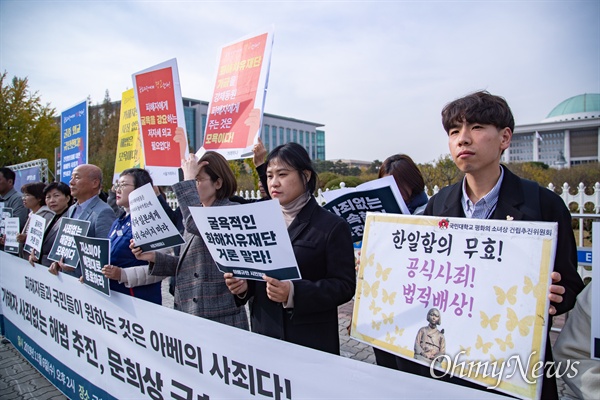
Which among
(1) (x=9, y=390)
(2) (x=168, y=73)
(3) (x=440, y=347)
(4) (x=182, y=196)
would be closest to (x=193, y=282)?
(4) (x=182, y=196)

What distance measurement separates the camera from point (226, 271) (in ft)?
6.64

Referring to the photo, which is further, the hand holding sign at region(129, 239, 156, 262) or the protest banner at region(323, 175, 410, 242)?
the hand holding sign at region(129, 239, 156, 262)

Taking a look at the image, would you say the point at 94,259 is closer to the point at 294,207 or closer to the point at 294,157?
the point at 294,207

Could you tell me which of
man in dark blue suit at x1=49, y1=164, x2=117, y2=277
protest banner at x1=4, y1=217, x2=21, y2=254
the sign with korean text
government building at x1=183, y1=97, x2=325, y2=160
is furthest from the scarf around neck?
government building at x1=183, y1=97, x2=325, y2=160

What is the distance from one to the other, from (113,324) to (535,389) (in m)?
2.60

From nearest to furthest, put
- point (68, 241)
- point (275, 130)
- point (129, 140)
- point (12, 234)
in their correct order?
point (68, 241), point (12, 234), point (129, 140), point (275, 130)

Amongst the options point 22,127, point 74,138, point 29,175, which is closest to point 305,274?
point 74,138

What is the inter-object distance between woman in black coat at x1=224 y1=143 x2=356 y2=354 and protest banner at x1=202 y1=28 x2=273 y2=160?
941 mm

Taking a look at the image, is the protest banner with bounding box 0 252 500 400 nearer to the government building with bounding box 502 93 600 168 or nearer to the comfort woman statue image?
the comfort woman statue image

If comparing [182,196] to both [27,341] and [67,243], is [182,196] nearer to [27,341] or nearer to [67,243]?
[67,243]

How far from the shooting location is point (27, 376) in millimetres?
3979

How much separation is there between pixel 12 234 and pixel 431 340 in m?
4.88

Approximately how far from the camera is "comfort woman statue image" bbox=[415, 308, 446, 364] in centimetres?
141

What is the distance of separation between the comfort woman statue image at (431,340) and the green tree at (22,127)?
1857 centimetres
